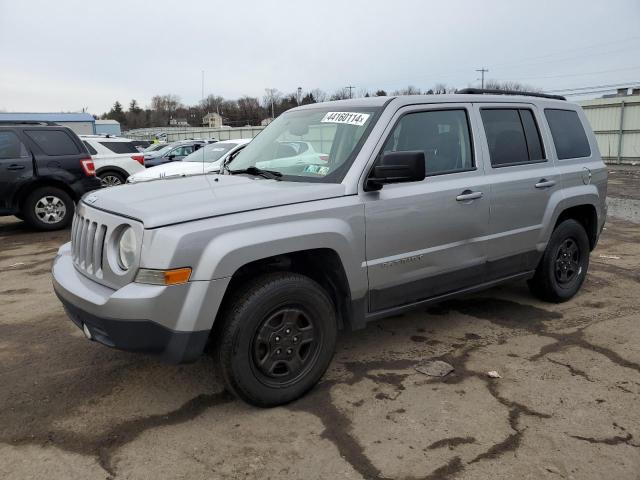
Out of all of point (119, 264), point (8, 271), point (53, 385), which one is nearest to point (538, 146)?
point (119, 264)

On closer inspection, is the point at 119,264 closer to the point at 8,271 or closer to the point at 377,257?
the point at 377,257

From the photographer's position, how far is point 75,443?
115 inches

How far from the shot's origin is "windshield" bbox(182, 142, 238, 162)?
12094mm

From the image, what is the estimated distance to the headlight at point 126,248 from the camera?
2.93m

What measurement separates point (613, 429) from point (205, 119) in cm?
8474

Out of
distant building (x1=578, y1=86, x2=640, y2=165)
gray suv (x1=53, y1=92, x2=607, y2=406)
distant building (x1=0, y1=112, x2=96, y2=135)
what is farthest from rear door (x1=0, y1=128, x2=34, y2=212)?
distant building (x1=0, y1=112, x2=96, y2=135)

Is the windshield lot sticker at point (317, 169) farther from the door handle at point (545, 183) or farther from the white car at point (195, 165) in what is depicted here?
the white car at point (195, 165)

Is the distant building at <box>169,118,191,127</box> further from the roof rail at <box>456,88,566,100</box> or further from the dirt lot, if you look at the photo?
the dirt lot

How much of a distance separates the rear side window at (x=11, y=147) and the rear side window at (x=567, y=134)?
27.2ft

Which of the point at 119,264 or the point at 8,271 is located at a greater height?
Answer: the point at 119,264

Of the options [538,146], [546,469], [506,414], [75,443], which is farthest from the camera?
[538,146]

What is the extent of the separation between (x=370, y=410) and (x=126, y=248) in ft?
5.66

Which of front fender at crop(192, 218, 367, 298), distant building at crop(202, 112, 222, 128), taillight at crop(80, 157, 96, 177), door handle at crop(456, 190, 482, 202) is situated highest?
distant building at crop(202, 112, 222, 128)

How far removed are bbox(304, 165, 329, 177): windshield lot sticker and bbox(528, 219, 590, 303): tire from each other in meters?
2.44
